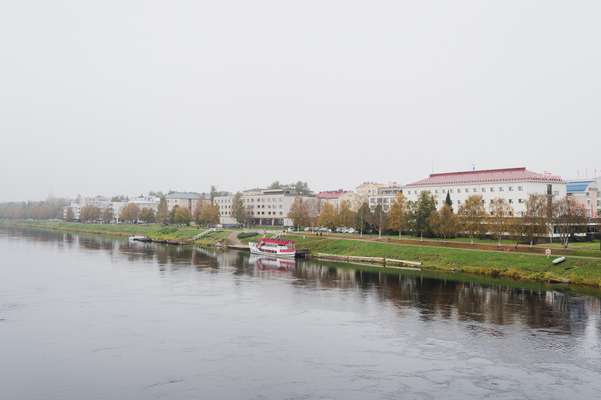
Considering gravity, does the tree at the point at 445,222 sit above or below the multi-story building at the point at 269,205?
below

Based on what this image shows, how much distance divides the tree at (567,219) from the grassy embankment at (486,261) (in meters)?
12.8

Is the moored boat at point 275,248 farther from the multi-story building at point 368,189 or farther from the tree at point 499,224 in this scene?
the multi-story building at point 368,189

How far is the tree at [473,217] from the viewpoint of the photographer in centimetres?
7056

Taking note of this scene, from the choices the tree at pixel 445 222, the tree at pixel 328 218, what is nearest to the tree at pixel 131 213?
the tree at pixel 328 218

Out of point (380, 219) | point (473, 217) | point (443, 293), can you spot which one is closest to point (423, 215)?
point (473, 217)

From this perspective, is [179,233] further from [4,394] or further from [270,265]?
[4,394]

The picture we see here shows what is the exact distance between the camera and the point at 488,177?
89.3 meters

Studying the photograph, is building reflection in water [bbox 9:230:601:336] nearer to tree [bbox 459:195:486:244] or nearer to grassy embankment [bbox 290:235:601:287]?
grassy embankment [bbox 290:235:601:287]

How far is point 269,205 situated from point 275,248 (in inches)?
2517

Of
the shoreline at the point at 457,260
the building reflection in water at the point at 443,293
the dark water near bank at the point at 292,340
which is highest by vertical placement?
the shoreline at the point at 457,260

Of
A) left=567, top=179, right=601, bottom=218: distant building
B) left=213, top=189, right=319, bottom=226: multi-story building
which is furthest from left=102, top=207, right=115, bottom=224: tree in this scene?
left=567, top=179, right=601, bottom=218: distant building

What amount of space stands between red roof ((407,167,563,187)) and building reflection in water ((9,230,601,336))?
3441 centimetres

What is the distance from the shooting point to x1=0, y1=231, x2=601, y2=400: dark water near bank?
74.3ft

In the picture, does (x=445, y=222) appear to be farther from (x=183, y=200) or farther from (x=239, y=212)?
(x=183, y=200)
